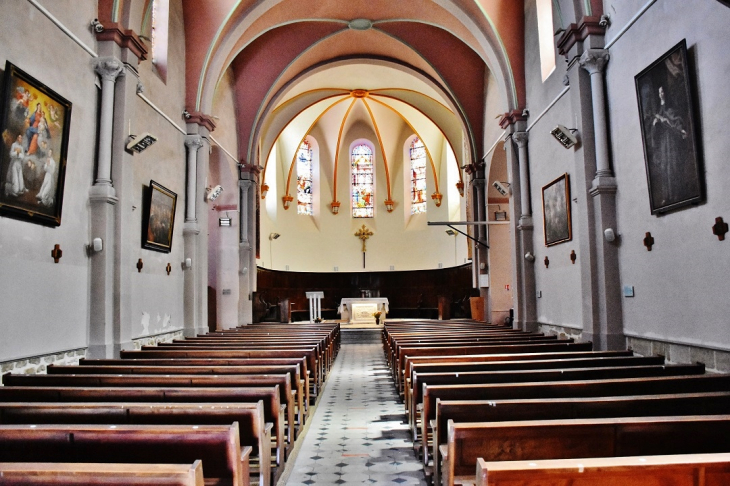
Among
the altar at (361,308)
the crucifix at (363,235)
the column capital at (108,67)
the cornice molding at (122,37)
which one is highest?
the cornice molding at (122,37)

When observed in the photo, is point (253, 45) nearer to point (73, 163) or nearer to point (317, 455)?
point (73, 163)

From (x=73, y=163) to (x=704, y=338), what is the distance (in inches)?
330

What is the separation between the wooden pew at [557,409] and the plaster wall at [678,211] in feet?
8.14

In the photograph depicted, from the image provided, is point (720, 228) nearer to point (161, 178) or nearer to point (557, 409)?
point (557, 409)

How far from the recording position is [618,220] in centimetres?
806

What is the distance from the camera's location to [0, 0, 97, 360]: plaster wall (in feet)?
20.3

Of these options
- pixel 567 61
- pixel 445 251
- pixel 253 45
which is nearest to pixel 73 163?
pixel 567 61

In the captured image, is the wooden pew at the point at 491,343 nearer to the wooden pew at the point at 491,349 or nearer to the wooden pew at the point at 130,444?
the wooden pew at the point at 491,349

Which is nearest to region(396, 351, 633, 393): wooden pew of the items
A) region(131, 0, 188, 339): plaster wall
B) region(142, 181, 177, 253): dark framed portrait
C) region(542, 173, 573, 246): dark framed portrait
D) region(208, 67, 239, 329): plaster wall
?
region(542, 173, 573, 246): dark framed portrait

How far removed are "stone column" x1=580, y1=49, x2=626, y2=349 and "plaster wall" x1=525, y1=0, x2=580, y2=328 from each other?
330mm

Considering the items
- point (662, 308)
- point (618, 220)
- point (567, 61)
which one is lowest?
point (662, 308)

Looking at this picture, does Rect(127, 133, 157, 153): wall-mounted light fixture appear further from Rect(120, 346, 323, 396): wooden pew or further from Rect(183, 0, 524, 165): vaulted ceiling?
Rect(183, 0, 524, 165): vaulted ceiling

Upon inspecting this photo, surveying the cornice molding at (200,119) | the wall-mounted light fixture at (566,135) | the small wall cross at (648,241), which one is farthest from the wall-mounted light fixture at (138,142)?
the small wall cross at (648,241)

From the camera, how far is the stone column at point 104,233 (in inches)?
310
